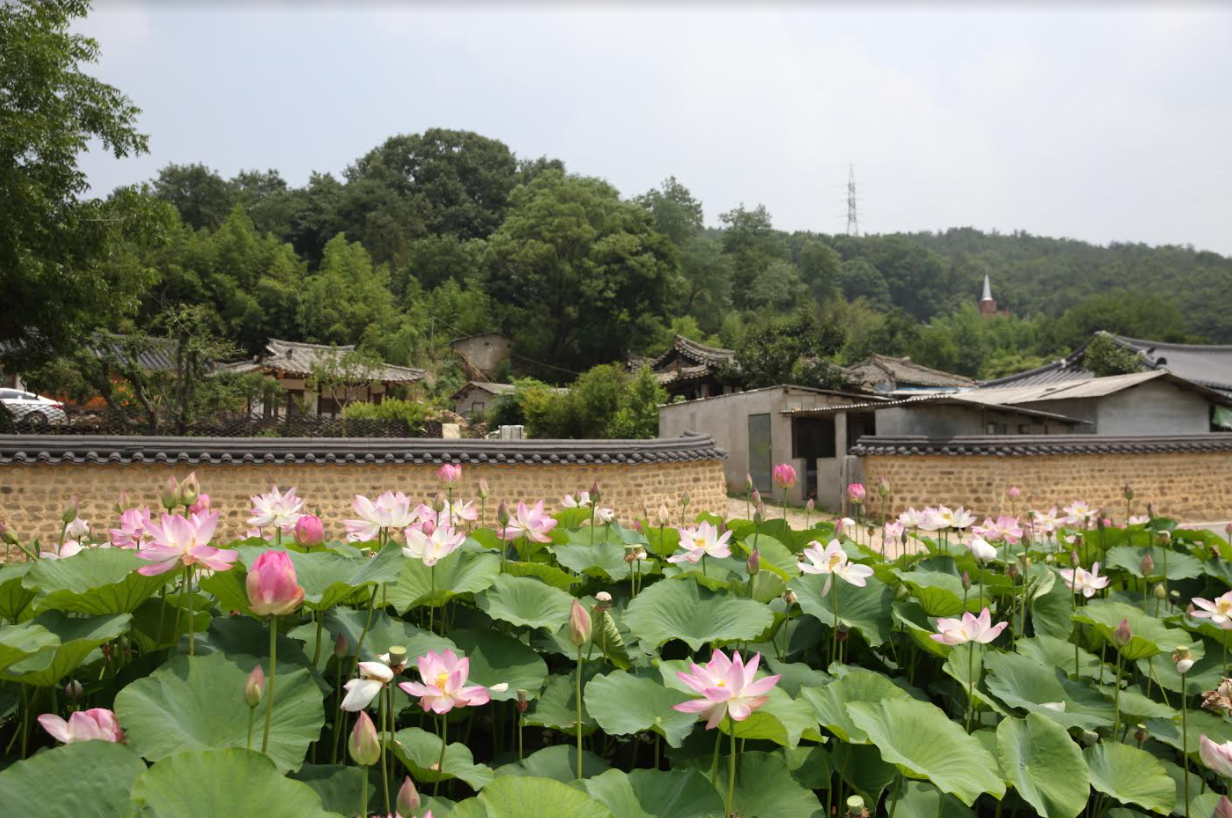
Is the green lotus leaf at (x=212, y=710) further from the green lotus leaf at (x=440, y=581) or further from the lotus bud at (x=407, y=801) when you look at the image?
the green lotus leaf at (x=440, y=581)

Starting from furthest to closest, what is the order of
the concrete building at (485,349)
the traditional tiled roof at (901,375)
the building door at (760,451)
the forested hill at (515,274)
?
the concrete building at (485,349) → the forested hill at (515,274) → the traditional tiled roof at (901,375) → the building door at (760,451)

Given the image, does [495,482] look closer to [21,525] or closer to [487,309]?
[21,525]

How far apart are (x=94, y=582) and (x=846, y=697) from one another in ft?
4.57

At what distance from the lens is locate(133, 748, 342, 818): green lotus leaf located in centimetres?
89

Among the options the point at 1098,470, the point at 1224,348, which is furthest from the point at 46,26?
the point at 1224,348

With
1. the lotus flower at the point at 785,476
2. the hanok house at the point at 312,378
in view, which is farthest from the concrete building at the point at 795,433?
the hanok house at the point at 312,378

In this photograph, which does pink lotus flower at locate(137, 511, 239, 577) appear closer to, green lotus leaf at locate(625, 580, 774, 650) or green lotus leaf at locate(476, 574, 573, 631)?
green lotus leaf at locate(476, 574, 573, 631)

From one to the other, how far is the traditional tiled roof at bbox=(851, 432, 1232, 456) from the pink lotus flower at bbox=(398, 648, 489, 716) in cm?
1035

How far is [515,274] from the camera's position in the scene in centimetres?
3191

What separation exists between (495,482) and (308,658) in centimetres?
766

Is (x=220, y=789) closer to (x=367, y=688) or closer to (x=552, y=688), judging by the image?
(x=367, y=688)

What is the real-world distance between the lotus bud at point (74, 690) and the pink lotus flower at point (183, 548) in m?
0.24

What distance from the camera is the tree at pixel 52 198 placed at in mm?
9938

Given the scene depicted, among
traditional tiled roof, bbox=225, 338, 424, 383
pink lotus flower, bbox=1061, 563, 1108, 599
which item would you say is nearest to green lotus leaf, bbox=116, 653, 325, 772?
pink lotus flower, bbox=1061, 563, 1108, 599
